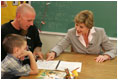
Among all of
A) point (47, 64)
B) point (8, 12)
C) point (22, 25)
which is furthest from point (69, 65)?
point (8, 12)

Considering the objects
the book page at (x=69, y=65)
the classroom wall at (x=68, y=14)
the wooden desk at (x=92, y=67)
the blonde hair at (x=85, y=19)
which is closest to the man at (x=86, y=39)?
the blonde hair at (x=85, y=19)

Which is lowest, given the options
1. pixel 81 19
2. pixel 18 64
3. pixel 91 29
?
pixel 18 64

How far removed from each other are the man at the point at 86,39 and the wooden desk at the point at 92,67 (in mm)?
147

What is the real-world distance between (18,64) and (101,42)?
1.14m

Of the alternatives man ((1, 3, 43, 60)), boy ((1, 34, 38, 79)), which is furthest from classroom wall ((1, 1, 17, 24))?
boy ((1, 34, 38, 79))

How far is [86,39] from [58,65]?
2.13 ft

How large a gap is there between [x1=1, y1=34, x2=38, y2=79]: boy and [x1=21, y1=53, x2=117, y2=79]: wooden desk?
0.07m

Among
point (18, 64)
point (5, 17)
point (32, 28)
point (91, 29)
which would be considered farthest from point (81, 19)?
point (5, 17)

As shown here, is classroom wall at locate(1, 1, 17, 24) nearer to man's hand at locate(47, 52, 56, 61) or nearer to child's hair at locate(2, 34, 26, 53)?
man's hand at locate(47, 52, 56, 61)

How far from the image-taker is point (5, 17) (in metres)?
2.86

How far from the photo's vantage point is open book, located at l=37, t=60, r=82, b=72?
61.6 inches

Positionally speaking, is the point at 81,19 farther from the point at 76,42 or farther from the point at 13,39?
the point at 13,39

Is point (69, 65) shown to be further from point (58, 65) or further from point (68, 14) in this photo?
point (68, 14)

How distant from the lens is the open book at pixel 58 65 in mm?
1563
